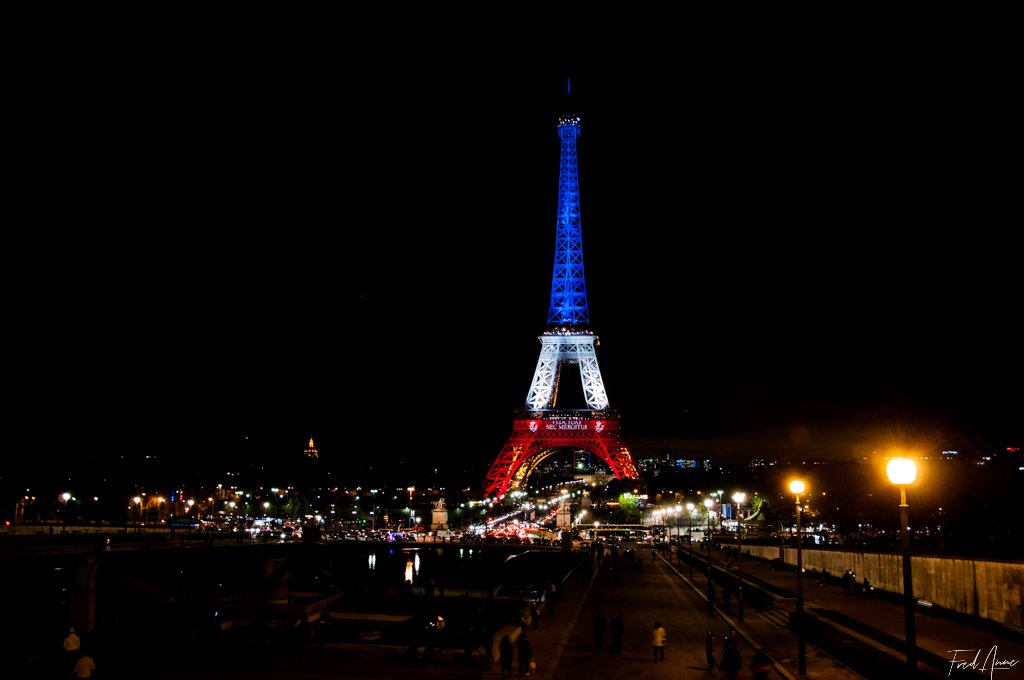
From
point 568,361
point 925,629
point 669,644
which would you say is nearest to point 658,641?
point 669,644

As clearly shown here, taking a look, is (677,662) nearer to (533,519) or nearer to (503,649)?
(503,649)

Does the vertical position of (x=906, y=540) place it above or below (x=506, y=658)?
above

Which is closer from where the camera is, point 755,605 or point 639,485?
point 755,605

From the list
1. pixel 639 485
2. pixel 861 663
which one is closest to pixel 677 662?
pixel 861 663

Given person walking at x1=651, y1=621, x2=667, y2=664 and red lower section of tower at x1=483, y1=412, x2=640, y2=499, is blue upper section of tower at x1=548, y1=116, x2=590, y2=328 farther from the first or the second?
person walking at x1=651, y1=621, x2=667, y2=664

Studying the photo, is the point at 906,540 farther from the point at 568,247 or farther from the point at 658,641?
the point at 568,247

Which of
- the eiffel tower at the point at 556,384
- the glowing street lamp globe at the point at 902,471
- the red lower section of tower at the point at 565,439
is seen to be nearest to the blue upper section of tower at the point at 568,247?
the eiffel tower at the point at 556,384

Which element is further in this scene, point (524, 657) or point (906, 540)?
point (524, 657)
